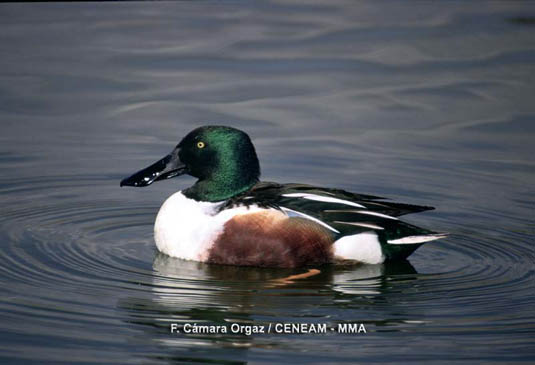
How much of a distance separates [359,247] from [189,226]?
1262 millimetres

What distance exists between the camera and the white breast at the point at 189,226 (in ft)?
27.8

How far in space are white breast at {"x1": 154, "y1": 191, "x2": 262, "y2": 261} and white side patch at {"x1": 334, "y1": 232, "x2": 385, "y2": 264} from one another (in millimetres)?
683

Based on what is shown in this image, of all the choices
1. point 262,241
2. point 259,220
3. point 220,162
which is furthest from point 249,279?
Answer: point 220,162

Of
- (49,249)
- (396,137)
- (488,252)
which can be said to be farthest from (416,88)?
(49,249)

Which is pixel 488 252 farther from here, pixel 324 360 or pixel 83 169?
pixel 83 169

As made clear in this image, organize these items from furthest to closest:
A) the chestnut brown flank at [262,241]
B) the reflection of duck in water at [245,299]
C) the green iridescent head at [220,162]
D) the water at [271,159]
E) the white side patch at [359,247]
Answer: the green iridescent head at [220,162]
the white side patch at [359,247]
the chestnut brown flank at [262,241]
the water at [271,159]
the reflection of duck in water at [245,299]

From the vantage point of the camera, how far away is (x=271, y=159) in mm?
11094

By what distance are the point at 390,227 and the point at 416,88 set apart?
5337 millimetres

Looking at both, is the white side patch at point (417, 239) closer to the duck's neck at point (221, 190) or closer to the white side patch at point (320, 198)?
the white side patch at point (320, 198)

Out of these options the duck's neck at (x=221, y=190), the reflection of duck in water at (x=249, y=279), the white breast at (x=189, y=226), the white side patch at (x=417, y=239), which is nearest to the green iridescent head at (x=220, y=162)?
the duck's neck at (x=221, y=190)

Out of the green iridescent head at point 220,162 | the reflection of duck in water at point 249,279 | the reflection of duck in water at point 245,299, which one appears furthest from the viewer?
the green iridescent head at point 220,162

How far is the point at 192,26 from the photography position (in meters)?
16.3

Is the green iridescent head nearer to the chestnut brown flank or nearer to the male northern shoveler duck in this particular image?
the male northern shoveler duck

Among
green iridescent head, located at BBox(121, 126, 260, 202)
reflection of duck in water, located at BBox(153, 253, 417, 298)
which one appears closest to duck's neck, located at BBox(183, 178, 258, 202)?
green iridescent head, located at BBox(121, 126, 260, 202)
